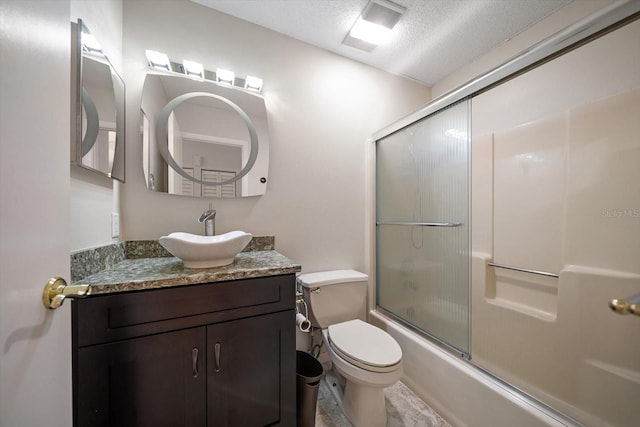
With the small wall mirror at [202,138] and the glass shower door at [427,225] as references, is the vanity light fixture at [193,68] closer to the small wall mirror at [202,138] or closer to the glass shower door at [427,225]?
the small wall mirror at [202,138]

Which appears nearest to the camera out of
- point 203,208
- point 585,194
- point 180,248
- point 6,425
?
point 6,425

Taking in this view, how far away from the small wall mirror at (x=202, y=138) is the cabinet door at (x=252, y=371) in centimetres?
82

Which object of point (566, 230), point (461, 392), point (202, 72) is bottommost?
point (461, 392)

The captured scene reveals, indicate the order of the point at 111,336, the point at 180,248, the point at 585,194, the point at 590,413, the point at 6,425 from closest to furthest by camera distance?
the point at 6,425
the point at 111,336
the point at 180,248
the point at 590,413
the point at 585,194

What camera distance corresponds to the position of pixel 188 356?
89 cm

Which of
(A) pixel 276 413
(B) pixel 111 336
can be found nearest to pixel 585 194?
(A) pixel 276 413

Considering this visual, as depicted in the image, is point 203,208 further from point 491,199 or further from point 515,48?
point 515,48

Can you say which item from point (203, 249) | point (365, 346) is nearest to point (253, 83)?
point (203, 249)

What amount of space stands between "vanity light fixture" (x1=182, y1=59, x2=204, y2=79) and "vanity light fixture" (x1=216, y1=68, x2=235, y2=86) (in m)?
0.09

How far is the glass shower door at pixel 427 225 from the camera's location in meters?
1.32

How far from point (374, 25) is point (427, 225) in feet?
4.57

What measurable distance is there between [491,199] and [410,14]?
1.42 metres

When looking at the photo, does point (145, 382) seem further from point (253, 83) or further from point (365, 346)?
point (253, 83)

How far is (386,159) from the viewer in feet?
6.04
